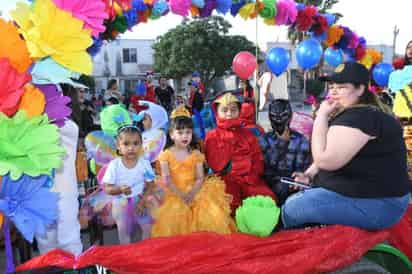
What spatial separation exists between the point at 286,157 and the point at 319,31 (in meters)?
4.06

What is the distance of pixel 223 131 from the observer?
3756mm

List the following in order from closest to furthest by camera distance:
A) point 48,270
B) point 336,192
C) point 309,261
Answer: point 48,270 → point 309,261 → point 336,192

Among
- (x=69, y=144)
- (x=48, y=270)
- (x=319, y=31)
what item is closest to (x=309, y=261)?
(x=48, y=270)

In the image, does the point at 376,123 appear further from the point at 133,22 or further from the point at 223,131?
the point at 133,22

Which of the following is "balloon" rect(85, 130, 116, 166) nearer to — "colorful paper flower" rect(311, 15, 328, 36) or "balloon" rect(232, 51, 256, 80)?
"colorful paper flower" rect(311, 15, 328, 36)

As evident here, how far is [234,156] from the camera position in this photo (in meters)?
3.71

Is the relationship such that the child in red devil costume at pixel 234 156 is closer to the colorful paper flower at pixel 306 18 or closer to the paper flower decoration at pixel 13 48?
the paper flower decoration at pixel 13 48

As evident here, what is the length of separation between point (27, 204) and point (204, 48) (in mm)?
32519

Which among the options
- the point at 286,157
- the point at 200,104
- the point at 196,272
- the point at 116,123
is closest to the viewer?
the point at 196,272

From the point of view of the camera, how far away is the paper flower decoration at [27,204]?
1464 mm

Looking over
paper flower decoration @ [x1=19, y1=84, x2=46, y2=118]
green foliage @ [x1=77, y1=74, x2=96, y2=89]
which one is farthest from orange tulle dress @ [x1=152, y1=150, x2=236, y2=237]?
paper flower decoration @ [x1=19, y1=84, x2=46, y2=118]

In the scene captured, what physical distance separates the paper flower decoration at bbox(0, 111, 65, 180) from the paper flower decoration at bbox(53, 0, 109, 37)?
0.38m

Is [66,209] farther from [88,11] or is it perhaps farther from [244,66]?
[244,66]

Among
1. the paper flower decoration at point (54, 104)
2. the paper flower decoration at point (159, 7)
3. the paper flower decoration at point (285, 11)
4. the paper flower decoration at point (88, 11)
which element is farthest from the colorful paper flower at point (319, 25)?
the paper flower decoration at point (54, 104)
